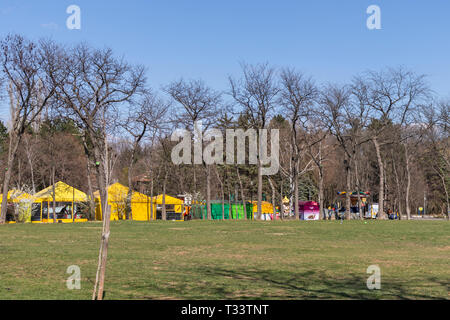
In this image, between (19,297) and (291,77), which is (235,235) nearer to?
(19,297)

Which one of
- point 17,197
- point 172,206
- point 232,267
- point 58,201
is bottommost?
point 232,267

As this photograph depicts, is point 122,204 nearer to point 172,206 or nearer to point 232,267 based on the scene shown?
point 172,206

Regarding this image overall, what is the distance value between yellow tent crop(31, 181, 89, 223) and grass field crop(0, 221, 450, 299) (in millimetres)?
28803

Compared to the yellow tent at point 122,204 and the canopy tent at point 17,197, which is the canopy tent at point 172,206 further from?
the canopy tent at point 17,197

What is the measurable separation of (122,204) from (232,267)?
43723mm

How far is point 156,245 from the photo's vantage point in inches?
920

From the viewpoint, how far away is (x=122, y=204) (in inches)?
2306

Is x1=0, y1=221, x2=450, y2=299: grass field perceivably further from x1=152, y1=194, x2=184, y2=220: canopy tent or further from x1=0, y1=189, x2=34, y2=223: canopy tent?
x1=152, y1=194, x2=184, y2=220: canopy tent

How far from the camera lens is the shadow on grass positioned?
11227 millimetres

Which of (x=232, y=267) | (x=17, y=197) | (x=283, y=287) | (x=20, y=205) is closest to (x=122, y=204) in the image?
(x=20, y=205)

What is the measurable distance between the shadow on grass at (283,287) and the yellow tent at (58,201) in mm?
42645

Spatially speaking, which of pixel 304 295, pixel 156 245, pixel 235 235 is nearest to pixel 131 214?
pixel 235 235

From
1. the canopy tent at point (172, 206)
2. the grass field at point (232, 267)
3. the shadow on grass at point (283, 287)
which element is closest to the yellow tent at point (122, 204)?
the canopy tent at point (172, 206)

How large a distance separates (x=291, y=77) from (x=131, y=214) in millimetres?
21726
